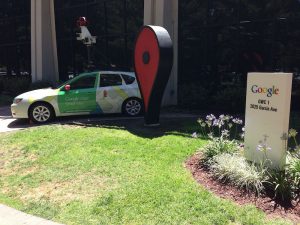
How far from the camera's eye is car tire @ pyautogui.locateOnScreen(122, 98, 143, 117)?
1181 centimetres

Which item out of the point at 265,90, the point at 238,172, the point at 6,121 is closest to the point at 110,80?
the point at 6,121

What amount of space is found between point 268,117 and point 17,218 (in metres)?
3.78

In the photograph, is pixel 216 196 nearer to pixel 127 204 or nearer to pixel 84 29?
pixel 127 204

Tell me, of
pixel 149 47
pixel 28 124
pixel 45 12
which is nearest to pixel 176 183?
pixel 149 47

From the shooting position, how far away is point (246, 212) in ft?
16.2

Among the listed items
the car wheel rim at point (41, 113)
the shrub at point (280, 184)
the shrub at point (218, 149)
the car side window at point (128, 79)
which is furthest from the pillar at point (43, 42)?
the shrub at point (280, 184)

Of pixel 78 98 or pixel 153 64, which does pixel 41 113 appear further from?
pixel 153 64

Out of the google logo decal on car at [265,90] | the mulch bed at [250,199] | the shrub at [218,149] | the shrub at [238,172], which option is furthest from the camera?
the shrub at [218,149]

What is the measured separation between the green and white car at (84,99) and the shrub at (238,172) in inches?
225

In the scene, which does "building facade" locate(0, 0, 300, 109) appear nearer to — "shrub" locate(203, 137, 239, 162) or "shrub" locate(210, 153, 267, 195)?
"shrub" locate(203, 137, 239, 162)

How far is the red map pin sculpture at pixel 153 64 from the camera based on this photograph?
915 cm

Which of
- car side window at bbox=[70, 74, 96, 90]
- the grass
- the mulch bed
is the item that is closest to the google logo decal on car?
the mulch bed

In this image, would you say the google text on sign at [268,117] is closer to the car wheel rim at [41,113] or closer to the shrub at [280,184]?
the shrub at [280,184]

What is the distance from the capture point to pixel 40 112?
11.2 m
